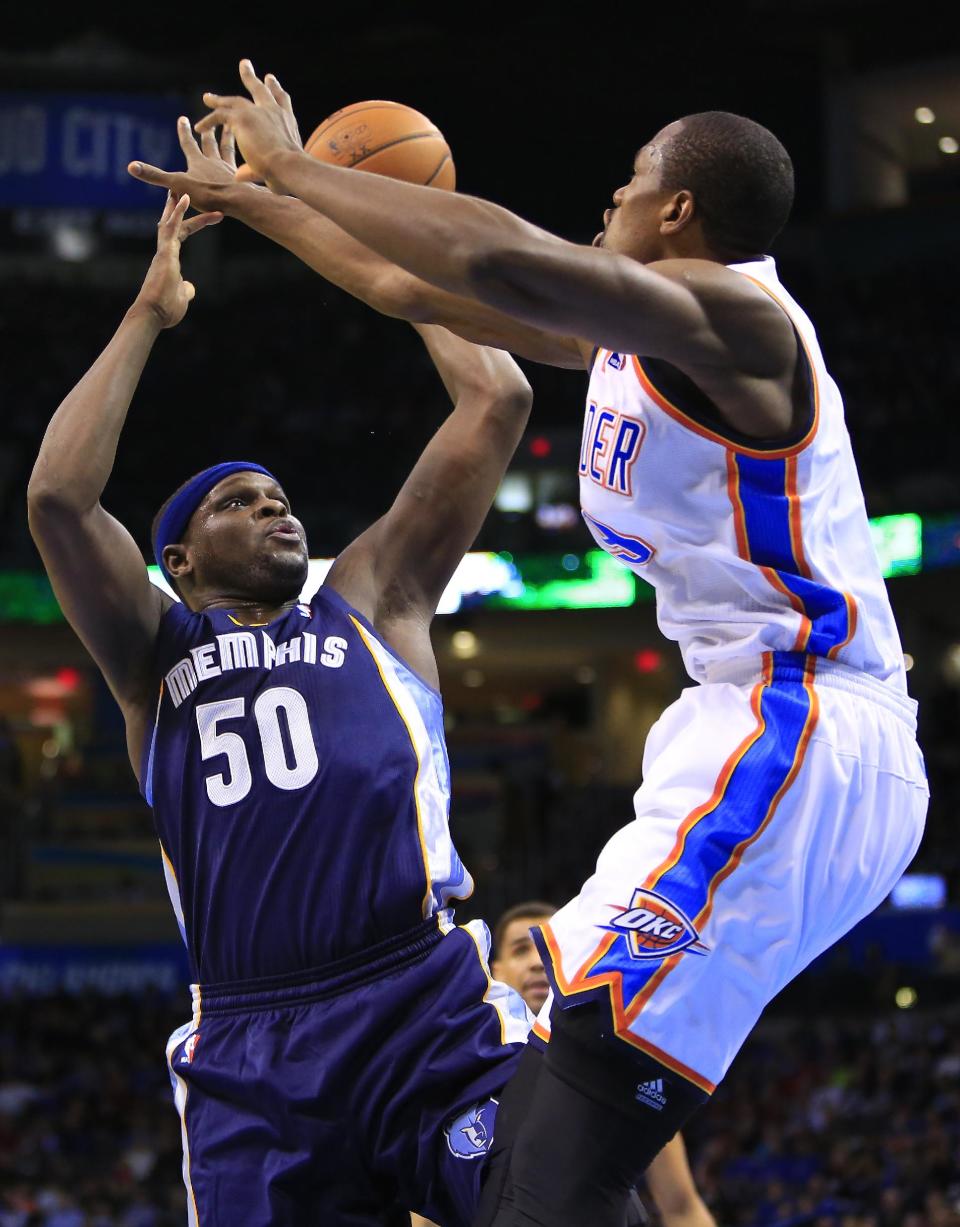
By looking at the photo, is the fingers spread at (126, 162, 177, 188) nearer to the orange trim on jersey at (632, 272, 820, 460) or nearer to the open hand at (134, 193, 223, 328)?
the open hand at (134, 193, 223, 328)

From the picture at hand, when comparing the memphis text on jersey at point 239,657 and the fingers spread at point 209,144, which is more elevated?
the fingers spread at point 209,144

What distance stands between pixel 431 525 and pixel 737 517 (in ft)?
4.62

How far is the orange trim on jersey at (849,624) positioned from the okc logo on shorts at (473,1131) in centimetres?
114

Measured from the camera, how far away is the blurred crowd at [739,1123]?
12.3 m

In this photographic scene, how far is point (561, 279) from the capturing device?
2.81 metres

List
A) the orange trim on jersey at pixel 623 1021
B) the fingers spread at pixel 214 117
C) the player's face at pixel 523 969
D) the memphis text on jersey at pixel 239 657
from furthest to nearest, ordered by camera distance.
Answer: the player's face at pixel 523 969, the memphis text on jersey at pixel 239 657, the fingers spread at pixel 214 117, the orange trim on jersey at pixel 623 1021

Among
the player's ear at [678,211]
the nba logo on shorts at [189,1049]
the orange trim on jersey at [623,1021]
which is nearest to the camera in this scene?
the orange trim on jersey at [623,1021]

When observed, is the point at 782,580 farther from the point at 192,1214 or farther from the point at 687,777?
the point at 192,1214

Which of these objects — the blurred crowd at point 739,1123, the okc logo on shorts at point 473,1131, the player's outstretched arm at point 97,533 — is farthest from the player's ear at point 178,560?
the blurred crowd at point 739,1123

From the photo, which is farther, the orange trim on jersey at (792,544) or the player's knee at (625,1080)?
the orange trim on jersey at (792,544)

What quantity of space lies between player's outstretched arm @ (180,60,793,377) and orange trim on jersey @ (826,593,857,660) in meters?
0.43

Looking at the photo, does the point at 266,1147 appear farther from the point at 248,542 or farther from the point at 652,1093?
the point at 248,542

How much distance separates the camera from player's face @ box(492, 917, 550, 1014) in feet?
19.0

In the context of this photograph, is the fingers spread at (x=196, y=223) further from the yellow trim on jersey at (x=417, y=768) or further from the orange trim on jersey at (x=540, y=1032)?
the orange trim on jersey at (x=540, y=1032)
